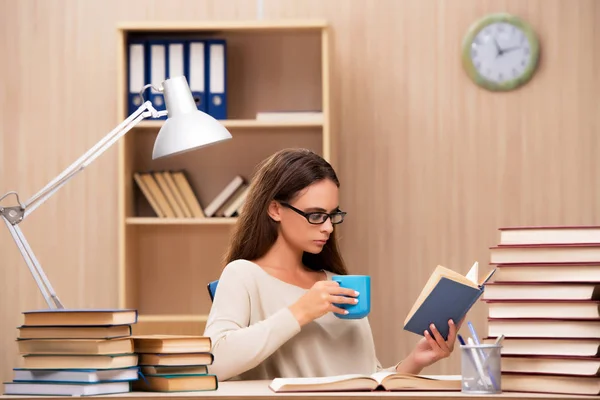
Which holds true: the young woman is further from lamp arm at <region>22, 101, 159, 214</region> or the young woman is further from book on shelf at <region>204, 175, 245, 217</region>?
book on shelf at <region>204, 175, 245, 217</region>

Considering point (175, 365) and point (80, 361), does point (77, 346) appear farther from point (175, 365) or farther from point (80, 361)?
point (175, 365)

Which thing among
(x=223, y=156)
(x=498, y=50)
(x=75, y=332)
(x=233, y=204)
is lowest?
(x=75, y=332)

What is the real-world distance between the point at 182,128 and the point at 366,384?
0.78 m

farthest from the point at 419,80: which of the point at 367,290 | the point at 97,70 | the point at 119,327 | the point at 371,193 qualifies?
the point at 119,327

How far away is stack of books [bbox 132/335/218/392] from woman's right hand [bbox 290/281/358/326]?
0.31m

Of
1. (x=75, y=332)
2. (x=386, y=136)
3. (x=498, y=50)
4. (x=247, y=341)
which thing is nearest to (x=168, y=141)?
(x=247, y=341)

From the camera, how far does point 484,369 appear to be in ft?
5.11

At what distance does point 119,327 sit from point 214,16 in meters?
2.69

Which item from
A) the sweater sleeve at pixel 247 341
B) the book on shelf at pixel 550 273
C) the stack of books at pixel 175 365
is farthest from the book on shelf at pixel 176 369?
the book on shelf at pixel 550 273

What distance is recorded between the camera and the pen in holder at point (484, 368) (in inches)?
61.2

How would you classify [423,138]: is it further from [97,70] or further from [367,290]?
[367,290]

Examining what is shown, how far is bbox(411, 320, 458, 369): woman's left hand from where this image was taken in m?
2.02

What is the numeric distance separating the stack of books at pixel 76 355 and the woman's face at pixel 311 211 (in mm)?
706

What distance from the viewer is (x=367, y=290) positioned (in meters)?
1.95
